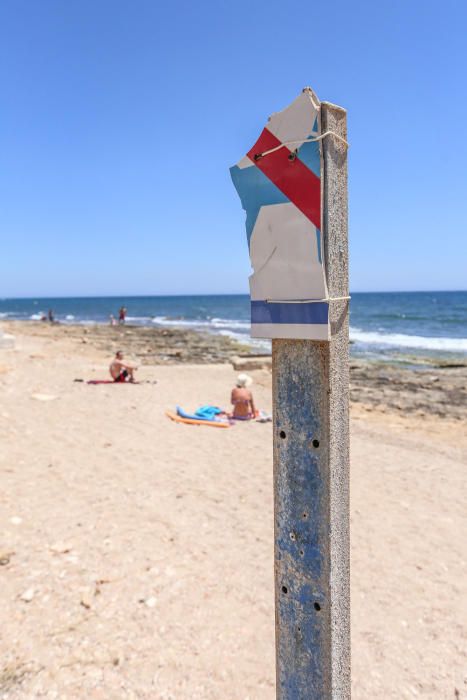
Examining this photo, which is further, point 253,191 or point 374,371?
point 374,371

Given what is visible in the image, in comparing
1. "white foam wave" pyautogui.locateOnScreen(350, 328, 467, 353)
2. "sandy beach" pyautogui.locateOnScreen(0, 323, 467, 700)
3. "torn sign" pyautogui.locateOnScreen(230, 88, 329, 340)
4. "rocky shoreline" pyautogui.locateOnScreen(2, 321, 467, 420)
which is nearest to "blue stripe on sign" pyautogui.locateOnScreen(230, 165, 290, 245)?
"torn sign" pyautogui.locateOnScreen(230, 88, 329, 340)

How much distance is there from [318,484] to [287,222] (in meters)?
0.88

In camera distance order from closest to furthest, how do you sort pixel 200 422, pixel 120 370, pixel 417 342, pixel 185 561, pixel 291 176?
1. pixel 291 176
2. pixel 185 561
3. pixel 200 422
4. pixel 120 370
5. pixel 417 342

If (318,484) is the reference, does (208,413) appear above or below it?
below

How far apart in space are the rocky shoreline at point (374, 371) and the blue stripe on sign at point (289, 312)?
11.3m

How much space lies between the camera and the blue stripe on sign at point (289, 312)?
1.59 meters

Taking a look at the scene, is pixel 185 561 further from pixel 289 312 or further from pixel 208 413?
pixel 208 413

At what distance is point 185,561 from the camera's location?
4.20 meters

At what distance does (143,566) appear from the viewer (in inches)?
160

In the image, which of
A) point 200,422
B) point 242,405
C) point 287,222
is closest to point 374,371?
point 242,405

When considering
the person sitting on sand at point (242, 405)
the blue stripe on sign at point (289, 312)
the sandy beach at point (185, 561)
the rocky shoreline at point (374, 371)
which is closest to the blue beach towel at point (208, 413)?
the person sitting on sand at point (242, 405)

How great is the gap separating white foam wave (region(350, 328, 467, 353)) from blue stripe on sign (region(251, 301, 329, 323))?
1023 inches

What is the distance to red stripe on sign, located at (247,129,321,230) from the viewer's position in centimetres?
158

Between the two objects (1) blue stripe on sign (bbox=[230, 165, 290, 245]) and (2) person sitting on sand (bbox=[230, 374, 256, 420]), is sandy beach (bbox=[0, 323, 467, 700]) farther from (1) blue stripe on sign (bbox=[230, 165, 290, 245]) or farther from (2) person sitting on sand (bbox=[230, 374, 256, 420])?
(1) blue stripe on sign (bbox=[230, 165, 290, 245])
